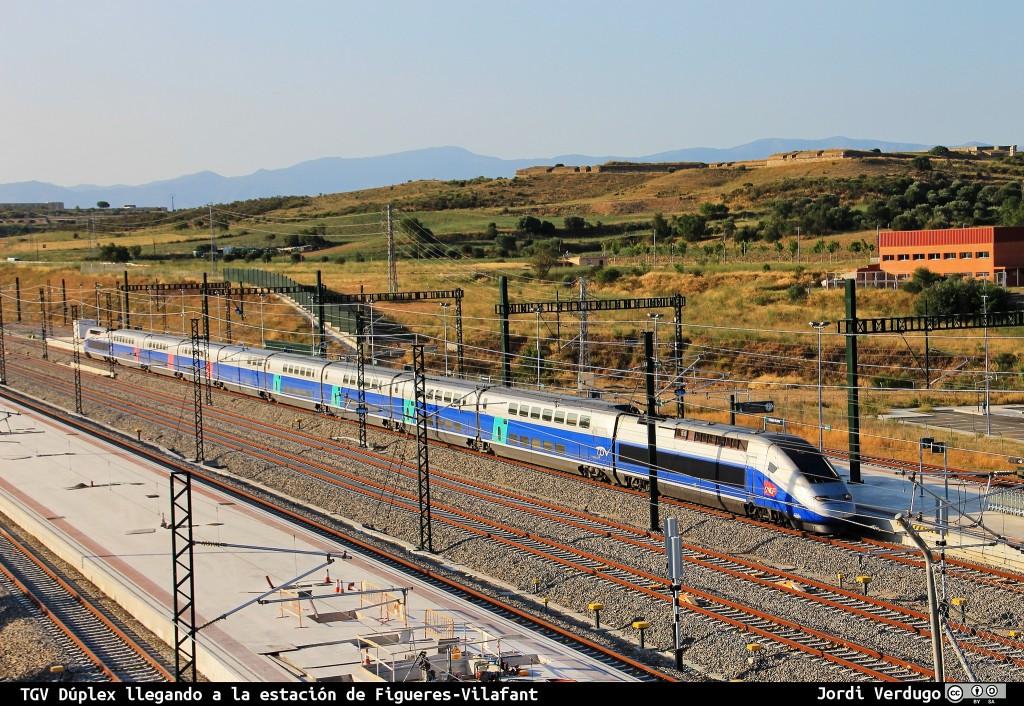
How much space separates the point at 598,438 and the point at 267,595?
48.1ft

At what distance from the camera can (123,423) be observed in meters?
58.1

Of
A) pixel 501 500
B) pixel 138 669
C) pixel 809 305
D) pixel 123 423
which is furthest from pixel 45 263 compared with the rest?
pixel 138 669

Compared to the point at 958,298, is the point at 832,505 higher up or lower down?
lower down

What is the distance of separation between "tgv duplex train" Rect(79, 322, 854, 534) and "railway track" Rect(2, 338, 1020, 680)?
112 inches

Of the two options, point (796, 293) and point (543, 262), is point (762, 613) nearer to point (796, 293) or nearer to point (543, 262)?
point (796, 293)

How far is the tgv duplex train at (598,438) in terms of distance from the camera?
1219 inches

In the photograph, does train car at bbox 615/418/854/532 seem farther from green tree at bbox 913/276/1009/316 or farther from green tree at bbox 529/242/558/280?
green tree at bbox 529/242/558/280

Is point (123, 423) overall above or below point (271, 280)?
below

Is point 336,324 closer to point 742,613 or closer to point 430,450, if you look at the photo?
point 430,450

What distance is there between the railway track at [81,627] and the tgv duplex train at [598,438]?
1471 cm

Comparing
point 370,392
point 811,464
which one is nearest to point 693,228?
point 370,392

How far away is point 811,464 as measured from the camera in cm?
3086

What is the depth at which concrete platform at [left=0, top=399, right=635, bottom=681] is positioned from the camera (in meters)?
21.5
